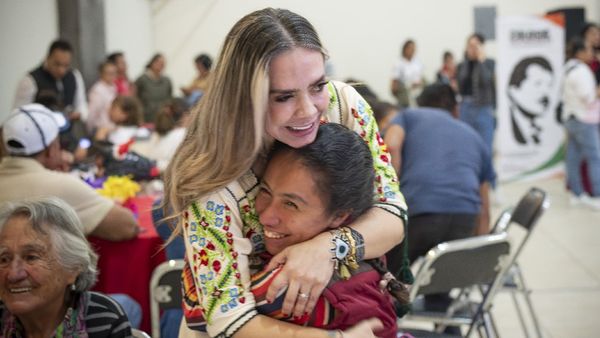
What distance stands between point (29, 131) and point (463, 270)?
175 cm

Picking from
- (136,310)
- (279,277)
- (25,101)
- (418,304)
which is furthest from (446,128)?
(25,101)

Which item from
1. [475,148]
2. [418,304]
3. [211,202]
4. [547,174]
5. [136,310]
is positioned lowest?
[547,174]

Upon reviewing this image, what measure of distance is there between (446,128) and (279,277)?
2635 mm

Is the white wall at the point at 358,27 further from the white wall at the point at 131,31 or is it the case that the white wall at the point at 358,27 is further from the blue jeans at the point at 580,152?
the blue jeans at the point at 580,152

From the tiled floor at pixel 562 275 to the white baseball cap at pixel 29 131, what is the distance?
267cm

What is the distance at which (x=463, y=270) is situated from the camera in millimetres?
3332

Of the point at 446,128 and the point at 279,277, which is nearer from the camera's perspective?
the point at 279,277

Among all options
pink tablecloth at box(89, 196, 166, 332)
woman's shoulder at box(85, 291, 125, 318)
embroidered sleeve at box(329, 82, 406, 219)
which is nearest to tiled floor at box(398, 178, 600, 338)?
pink tablecloth at box(89, 196, 166, 332)

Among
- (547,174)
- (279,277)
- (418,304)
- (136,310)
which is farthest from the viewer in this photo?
(547,174)

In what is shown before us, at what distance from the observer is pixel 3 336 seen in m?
2.29

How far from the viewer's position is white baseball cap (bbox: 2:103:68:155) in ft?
10.8

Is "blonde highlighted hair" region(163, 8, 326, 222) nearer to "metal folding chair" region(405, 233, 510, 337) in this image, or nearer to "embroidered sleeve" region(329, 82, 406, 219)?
"embroidered sleeve" region(329, 82, 406, 219)

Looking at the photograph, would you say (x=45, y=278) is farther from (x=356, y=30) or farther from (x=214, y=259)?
(x=356, y=30)

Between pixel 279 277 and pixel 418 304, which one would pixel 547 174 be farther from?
pixel 279 277
